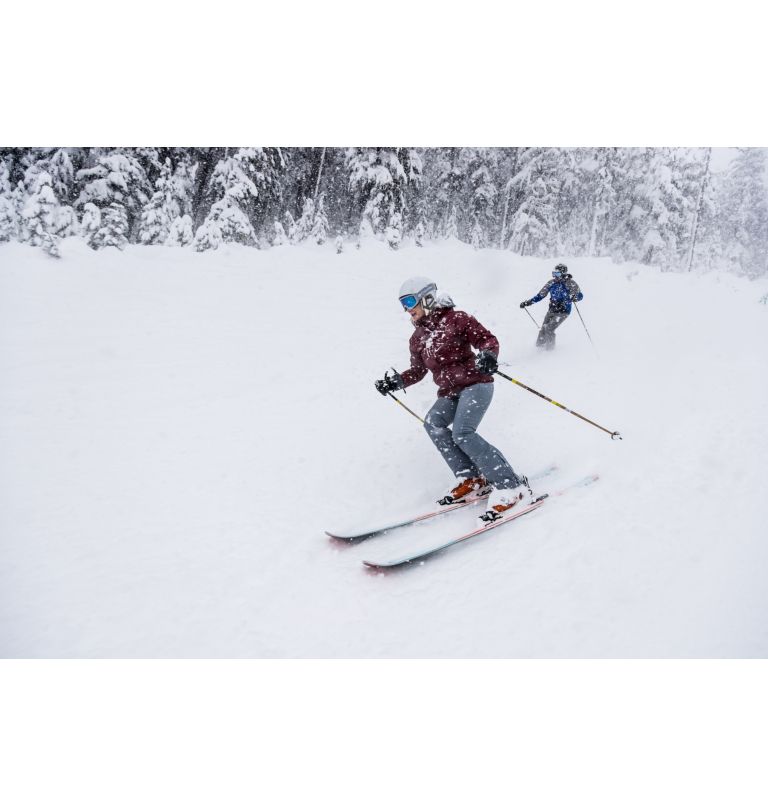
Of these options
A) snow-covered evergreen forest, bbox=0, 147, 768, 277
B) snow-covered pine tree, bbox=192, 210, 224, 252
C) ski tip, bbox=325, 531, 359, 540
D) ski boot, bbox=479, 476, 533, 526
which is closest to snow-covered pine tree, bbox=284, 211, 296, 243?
snow-covered evergreen forest, bbox=0, 147, 768, 277

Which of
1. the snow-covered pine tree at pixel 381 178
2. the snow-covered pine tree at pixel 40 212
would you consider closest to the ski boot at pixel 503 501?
the snow-covered pine tree at pixel 381 178

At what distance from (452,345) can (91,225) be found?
409 centimetres

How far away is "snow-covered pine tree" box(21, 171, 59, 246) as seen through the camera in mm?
4117

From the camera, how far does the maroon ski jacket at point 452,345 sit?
3.34 m

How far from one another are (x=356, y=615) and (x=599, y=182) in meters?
4.70

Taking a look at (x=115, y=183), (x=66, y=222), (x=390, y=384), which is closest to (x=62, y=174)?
(x=115, y=183)

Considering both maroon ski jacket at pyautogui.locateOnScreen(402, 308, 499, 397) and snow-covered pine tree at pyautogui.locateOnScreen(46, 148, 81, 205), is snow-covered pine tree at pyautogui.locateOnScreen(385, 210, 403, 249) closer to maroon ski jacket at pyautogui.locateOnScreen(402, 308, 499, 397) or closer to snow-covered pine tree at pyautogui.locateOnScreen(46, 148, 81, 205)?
maroon ski jacket at pyautogui.locateOnScreen(402, 308, 499, 397)

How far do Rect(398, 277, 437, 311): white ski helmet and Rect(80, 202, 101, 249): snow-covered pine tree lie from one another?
347 centimetres

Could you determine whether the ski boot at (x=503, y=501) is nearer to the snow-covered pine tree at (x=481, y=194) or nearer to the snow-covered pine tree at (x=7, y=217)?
the snow-covered pine tree at (x=481, y=194)

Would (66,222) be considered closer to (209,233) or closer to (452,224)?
(209,233)

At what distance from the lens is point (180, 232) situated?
554cm

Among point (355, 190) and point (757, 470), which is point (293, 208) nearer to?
point (355, 190)

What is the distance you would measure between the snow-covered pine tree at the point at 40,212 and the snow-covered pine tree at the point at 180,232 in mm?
1261

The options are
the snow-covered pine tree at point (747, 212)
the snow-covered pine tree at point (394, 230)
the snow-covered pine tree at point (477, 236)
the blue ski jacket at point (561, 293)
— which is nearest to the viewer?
the snow-covered pine tree at point (747, 212)
